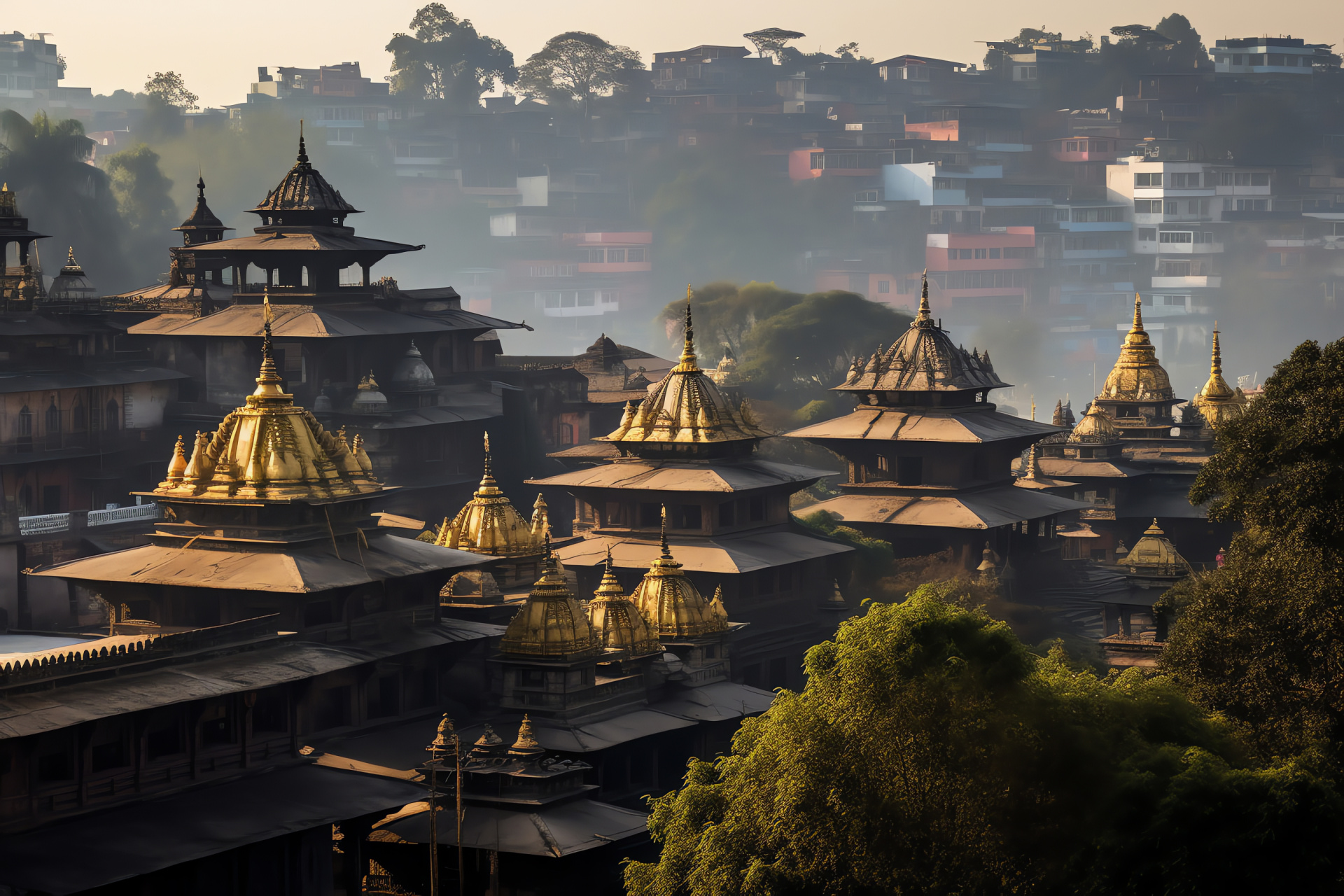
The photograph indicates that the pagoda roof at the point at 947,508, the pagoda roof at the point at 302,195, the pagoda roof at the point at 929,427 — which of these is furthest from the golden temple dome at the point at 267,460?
the pagoda roof at the point at 302,195

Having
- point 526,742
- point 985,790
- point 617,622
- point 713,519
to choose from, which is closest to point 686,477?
point 713,519

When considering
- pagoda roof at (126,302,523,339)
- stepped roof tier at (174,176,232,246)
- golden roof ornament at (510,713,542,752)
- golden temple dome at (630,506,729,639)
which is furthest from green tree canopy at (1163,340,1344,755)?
stepped roof tier at (174,176,232,246)

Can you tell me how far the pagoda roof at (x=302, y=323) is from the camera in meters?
71.9

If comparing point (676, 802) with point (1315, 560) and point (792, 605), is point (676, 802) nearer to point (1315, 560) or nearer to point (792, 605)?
point (1315, 560)

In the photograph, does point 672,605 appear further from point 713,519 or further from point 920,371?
point 920,371

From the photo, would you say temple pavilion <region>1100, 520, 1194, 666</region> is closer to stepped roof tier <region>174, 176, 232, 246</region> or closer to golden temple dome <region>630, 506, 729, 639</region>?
golden temple dome <region>630, 506, 729, 639</region>

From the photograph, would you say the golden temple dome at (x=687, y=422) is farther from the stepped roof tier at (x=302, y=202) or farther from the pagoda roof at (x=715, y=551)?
the stepped roof tier at (x=302, y=202)

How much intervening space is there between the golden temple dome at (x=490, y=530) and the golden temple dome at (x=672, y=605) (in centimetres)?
333

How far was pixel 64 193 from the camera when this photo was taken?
116000 mm

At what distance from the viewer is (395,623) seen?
4206 cm

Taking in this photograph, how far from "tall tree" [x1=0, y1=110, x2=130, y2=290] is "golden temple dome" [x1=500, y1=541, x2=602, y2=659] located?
264ft

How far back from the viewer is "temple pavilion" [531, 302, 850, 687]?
54.0 m

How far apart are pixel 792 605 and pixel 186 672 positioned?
75.8ft

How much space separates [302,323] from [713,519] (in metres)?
21.7
